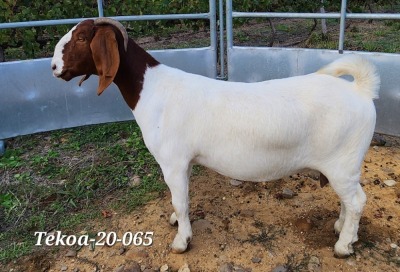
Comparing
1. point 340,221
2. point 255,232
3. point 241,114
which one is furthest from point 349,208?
point 241,114

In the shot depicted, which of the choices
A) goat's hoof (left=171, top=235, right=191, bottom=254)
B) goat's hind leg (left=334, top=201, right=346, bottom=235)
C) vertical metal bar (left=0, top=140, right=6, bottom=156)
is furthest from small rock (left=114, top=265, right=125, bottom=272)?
vertical metal bar (left=0, top=140, right=6, bottom=156)

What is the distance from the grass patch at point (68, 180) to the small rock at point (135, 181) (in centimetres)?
3

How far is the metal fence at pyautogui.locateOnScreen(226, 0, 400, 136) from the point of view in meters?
4.44

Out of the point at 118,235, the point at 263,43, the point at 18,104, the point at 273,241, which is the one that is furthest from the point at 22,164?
the point at 263,43

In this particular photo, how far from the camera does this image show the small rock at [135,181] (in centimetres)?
421

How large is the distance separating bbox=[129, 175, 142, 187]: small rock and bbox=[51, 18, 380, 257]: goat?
4.29 feet

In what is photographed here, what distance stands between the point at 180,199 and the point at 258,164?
65cm

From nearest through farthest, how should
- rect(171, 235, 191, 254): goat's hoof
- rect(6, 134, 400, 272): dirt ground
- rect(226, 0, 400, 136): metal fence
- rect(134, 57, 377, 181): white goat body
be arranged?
rect(134, 57, 377, 181): white goat body
rect(6, 134, 400, 272): dirt ground
rect(171, 235, 191, 254): goat's hoof
rect(226, 0, 400, 136): metal fence

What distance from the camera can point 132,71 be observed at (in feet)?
9.45

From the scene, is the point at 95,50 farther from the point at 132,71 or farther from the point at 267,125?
the point at 267,125

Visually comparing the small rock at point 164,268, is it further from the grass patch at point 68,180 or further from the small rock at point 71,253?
the grass patch at point 68,180

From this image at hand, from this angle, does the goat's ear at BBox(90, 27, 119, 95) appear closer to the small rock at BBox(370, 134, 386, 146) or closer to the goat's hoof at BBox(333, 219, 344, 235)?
the goat's hoof at BBox(333, 219, 344, 235)

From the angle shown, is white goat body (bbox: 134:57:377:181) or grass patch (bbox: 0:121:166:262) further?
grass patch (bbox: 0:121:166:262)

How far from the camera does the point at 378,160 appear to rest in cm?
440
